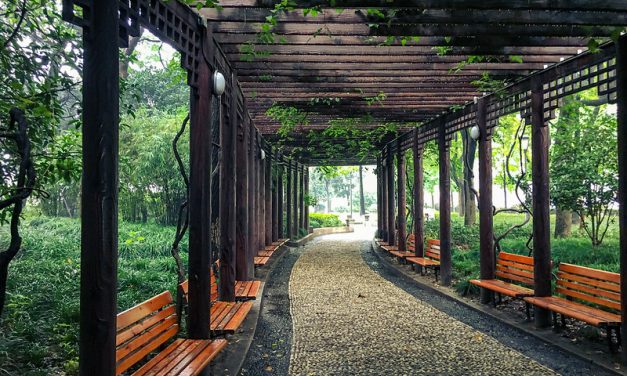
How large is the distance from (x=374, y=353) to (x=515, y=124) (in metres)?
17.1

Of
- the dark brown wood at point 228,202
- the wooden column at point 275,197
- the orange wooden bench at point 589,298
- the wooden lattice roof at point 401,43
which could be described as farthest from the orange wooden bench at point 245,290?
the wooden column at point 275,197

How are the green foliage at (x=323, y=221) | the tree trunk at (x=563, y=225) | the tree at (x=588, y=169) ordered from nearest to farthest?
the tree at (x=588, y=169)
the tree trunk at (x=563, y=225)
the green foliage at (x=323, y=221)

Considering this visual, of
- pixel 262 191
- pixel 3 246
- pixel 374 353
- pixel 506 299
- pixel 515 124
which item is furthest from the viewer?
pixel 515 124

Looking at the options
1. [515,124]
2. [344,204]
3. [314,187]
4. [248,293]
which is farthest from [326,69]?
[344,204]

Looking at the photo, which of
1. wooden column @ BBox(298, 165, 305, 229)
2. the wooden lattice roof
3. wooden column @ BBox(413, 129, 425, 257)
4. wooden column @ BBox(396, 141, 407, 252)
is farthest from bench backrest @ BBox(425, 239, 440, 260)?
wooden column @ BBox(298, 165, 305, 229)

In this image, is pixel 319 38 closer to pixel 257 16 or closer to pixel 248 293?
→ pixel 257 16

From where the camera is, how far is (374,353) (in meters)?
5.20

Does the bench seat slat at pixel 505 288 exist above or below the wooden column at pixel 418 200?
below

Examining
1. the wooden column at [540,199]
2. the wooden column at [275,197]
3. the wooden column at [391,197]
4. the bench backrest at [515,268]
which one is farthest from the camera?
the wooden column at [275,197]

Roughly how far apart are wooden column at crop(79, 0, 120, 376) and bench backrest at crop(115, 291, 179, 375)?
41 cm

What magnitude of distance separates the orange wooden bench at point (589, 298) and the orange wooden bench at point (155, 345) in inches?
148

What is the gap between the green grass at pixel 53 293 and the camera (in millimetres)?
4250

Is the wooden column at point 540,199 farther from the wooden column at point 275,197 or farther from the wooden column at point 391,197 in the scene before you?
the wooden column at point 275,197

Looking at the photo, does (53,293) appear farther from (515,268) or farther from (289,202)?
(289,202)
